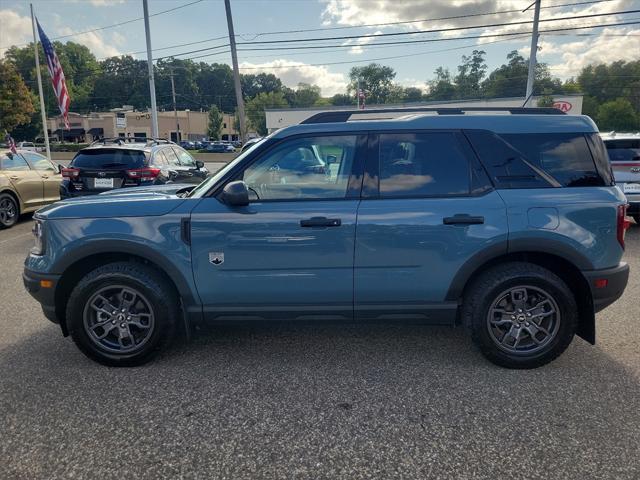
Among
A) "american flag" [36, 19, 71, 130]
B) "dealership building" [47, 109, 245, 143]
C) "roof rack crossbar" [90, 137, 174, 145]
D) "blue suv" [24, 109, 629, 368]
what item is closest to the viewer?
"blue suv" [24, 109, 629, 368]

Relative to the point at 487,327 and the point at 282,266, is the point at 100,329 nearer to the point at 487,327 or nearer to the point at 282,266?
the point at 282,266

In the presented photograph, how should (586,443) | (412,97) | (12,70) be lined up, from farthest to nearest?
(412,97), (12,70), (586,443)

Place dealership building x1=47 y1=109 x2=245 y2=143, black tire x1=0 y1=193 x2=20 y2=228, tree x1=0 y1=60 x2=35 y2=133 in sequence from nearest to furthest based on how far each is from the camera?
black tire x1=0 y1=193 x2=20 y2=228
tree x1=0 y1=60 x2=35 y2=133
dealership building x1=47 y1=109 x2=245 y2=143

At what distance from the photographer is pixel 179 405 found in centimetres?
297

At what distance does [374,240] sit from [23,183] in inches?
357

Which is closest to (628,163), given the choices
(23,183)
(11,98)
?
(23,183)

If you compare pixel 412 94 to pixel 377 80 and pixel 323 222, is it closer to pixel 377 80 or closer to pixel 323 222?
pixel 377 80

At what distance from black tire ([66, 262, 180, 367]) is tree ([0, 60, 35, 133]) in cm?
4553

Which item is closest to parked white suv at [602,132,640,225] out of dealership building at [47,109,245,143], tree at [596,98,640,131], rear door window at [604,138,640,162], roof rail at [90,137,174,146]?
rear door window at [604,138,640,162]

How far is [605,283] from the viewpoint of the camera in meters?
3.30

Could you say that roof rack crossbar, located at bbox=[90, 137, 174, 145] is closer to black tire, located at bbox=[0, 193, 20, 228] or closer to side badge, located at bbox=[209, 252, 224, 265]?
black tire, located at bbox=[0, 193, 20, 228]

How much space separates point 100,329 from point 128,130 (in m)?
82.5

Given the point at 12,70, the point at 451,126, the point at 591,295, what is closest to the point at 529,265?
the point at 591,295

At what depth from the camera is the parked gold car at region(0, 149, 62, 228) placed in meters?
9.04
